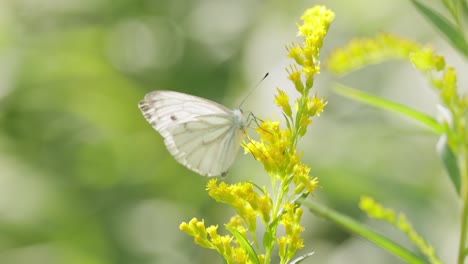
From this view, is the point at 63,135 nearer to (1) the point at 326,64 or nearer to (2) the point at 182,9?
(2) the point at 182,9

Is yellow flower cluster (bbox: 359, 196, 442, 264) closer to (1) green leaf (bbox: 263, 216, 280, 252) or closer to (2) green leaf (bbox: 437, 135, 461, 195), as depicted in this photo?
(2) green leaf (bbox: 437, 135, 461, 195)

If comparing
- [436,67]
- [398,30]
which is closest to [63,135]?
[398,30]

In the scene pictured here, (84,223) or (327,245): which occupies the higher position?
(84,223)

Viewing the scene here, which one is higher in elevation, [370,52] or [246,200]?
[370,52]

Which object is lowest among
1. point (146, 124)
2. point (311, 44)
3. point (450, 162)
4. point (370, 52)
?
point (146, 124)

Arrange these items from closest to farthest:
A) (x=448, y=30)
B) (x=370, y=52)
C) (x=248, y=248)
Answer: (x=248, y=248), (x=448, y=30), (x=370, y=52)

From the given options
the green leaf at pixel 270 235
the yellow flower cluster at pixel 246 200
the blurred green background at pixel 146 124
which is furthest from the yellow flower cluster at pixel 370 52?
the blurred green background at pixel 146 124

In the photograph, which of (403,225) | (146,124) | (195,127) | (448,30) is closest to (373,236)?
(403,225)

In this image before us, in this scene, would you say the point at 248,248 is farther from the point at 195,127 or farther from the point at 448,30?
the point at 195,127
